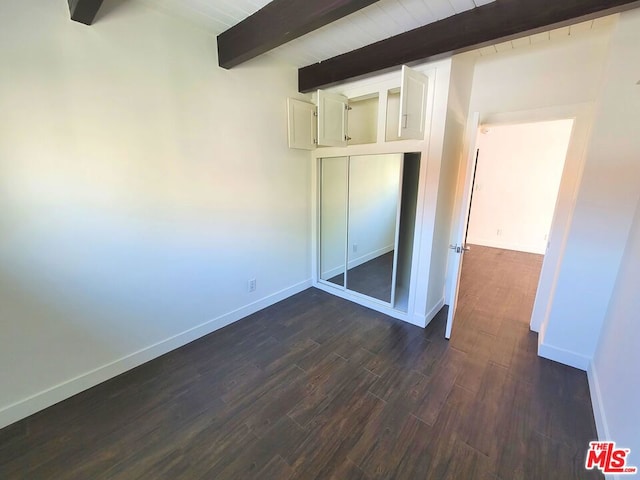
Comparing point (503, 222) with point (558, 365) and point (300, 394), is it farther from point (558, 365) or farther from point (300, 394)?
point (300, 394)

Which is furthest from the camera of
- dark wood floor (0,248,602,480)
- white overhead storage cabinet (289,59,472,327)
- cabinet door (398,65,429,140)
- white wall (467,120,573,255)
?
white wall (467,120,573,255)

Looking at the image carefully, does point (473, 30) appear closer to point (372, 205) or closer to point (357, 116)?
point (357, 116)

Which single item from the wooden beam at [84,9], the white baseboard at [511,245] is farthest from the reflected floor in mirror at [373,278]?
the white baseboard at [511,245]

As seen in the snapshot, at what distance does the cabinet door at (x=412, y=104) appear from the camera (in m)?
2.05

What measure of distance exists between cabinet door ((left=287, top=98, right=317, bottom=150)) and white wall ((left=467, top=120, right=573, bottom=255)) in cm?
377

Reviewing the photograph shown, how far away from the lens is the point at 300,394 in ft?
6.26

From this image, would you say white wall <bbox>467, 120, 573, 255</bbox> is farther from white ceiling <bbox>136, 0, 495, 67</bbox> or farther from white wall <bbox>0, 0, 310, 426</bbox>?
white wall <bbox>0, 0, 310, 426</bbox>

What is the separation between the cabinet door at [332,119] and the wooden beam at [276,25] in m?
0.86

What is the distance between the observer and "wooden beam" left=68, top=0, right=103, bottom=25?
1438 millimetres

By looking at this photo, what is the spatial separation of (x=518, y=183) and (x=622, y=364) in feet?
15.7

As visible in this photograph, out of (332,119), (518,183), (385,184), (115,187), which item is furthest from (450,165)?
(518,183)

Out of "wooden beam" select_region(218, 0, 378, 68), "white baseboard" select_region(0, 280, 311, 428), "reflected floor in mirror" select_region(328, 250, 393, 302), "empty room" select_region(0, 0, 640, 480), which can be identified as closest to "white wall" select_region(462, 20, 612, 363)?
"empty room" select_region(0, 0, 640, 480)

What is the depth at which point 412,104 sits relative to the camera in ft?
7.05

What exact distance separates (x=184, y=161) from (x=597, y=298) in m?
3.41
